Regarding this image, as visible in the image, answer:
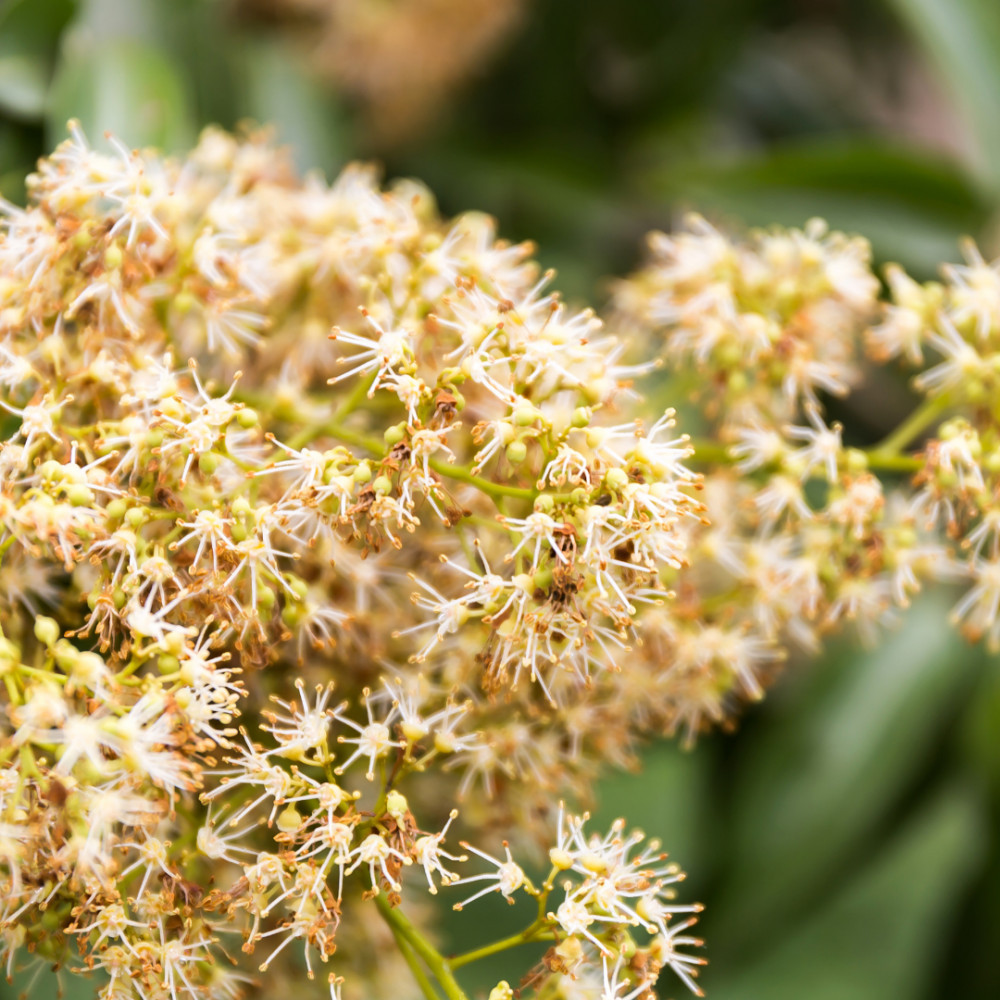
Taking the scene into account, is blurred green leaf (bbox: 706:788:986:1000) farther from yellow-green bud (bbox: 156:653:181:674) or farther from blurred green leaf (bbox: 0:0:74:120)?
blurred green leaf (bbox: 0:0:74:120)

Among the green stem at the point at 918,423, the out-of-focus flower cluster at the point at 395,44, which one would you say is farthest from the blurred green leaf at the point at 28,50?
the green stem at the point at 918,423

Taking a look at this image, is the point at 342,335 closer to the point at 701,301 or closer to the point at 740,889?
the point at 701,301

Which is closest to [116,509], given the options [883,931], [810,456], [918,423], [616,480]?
[616,480]

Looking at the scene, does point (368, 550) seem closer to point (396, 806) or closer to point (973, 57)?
point (396, 806)

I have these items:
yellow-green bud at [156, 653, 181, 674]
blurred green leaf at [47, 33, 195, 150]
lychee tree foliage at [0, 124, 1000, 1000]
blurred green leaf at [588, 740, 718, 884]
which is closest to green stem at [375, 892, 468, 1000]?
lychee tree foliage at [0, 124, 1000, 1000]

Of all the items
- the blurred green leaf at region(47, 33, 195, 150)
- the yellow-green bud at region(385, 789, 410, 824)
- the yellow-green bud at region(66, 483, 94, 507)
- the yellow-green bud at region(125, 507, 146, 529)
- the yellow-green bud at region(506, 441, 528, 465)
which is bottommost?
the yellow-green bud at region(385, 789, 410, 824)

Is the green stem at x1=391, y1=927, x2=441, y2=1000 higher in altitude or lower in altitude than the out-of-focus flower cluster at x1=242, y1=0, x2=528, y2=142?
lower

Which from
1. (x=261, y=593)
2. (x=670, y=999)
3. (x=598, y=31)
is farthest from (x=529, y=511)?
(x=598, y=31)
